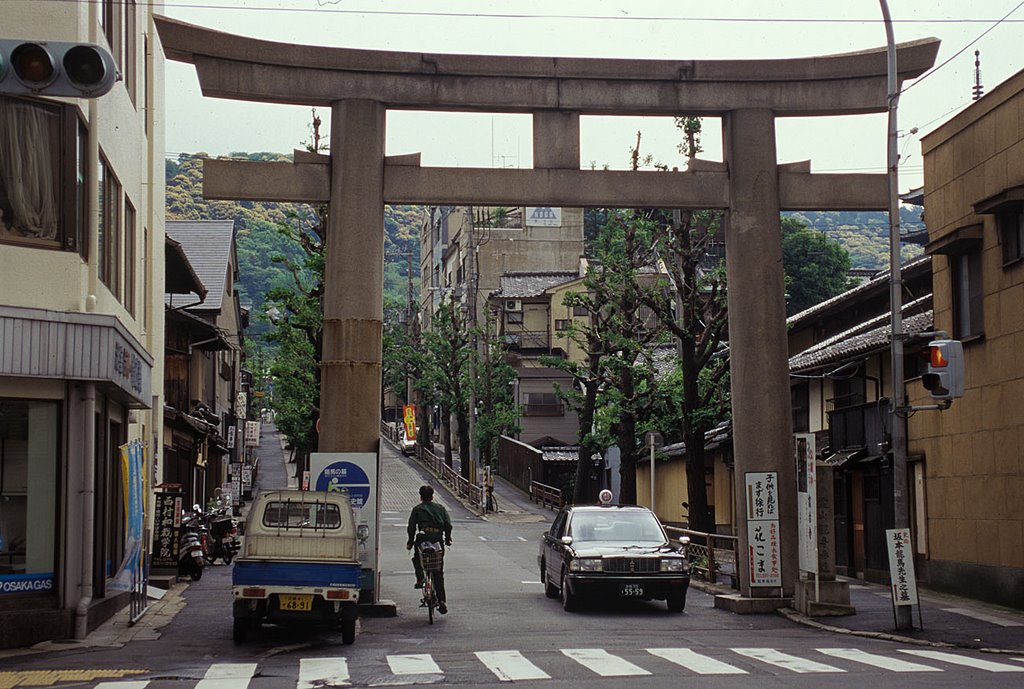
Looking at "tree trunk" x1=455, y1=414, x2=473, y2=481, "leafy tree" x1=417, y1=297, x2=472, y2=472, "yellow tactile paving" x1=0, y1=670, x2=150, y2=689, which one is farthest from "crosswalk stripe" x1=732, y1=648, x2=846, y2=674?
"tree trunk" x1=455, y1=414, x2=473, y2=481

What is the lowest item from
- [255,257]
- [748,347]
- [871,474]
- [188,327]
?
[871,474]

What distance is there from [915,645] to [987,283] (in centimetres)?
831

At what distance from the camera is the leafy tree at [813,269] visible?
68.5 metres

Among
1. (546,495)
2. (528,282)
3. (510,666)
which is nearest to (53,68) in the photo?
(510,666)

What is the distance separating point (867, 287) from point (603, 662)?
23212 mm

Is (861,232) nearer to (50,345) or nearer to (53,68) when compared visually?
(50,345)

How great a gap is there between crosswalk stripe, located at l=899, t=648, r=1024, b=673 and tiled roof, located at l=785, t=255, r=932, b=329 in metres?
15.3

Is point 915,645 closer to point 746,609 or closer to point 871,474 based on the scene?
point 746,609

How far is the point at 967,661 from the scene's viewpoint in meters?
14.4

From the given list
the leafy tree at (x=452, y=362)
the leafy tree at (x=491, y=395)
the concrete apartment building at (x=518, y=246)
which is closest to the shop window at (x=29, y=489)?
the leafy tree at (x=491, y=395)

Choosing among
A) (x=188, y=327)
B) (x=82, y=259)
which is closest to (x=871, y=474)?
(x=82, y=259)

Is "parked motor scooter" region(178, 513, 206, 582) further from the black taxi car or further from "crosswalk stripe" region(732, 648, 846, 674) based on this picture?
"crosswalk stripe" region(732, 648, 846, 674)

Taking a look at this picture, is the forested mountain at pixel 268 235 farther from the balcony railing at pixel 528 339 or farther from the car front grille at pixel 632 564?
the car front grille at pixel 632 564

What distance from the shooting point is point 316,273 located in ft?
130
